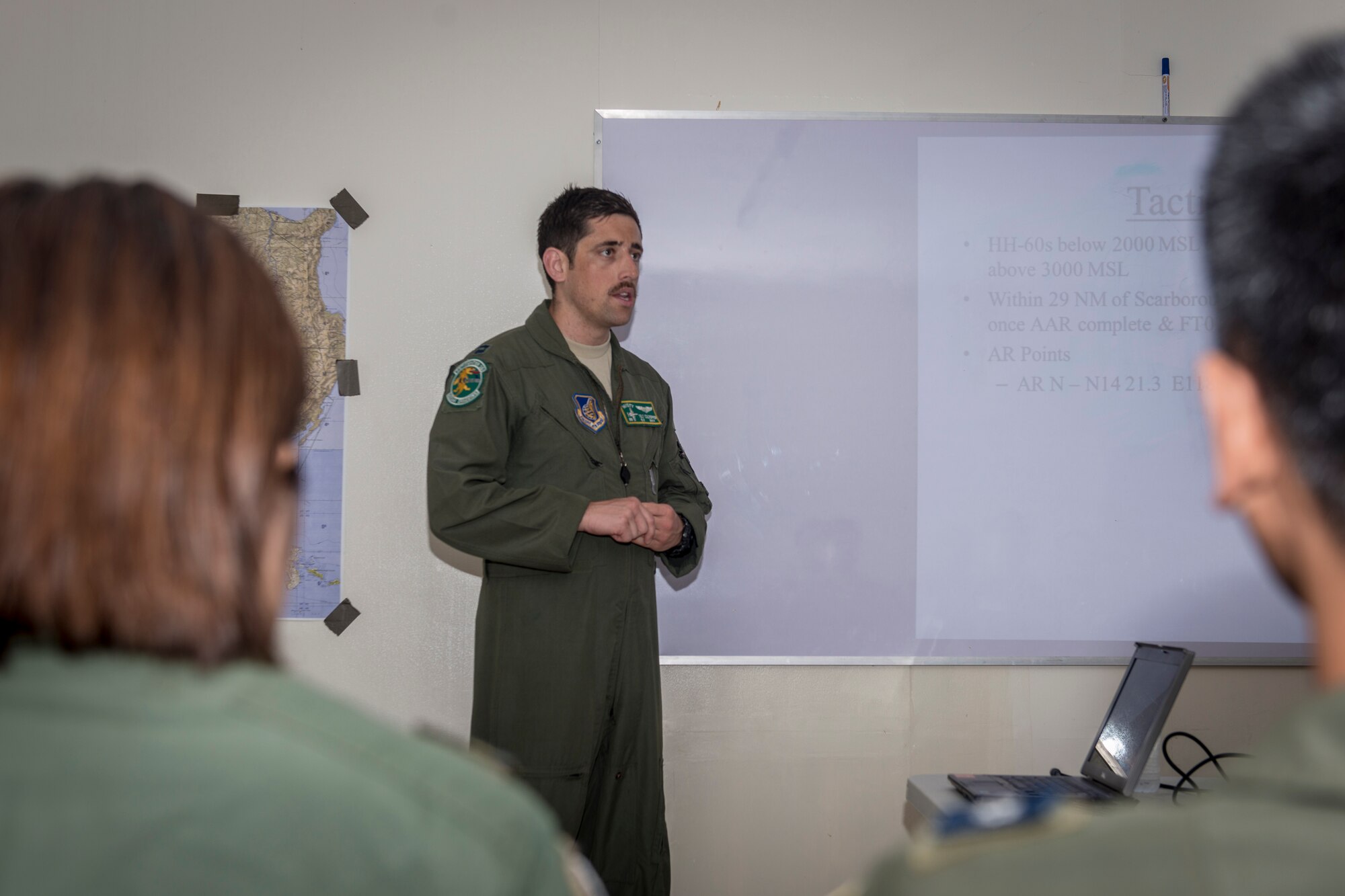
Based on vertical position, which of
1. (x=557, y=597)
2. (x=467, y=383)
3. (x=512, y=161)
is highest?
(x=512, y=161)

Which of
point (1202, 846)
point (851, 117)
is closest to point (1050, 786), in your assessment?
point (1202, 846)

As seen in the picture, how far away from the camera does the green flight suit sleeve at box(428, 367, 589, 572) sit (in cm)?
230

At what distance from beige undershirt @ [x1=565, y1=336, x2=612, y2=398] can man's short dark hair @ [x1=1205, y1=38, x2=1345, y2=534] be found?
208cm

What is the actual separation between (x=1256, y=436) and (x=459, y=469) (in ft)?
6.32

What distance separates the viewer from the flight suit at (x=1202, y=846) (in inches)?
18.2

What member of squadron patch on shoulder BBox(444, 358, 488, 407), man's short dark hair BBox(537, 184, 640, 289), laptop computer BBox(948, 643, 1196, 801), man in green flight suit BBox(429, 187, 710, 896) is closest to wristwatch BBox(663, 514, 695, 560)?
man in green flight suit BBox(429, 187, 710, 896)

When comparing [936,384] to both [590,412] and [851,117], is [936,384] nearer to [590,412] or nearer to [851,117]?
[851,117]

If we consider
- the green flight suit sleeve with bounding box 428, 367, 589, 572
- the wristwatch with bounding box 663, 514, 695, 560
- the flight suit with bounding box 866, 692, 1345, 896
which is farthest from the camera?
the wristwatch with bounding box 663, 514, 695, 560

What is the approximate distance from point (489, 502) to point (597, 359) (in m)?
0.54

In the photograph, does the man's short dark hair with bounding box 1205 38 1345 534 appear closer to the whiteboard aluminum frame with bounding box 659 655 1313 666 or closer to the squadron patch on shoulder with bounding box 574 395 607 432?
the squadron patch on shoulder with bounding box 574 395 607 432

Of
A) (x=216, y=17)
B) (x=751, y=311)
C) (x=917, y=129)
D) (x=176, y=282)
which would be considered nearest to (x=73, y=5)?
(x=216, y=17)

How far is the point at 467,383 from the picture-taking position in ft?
7.86

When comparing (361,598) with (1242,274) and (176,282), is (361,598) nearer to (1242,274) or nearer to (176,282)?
(176,282)

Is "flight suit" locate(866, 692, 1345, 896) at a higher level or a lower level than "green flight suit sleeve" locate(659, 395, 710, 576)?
lower
